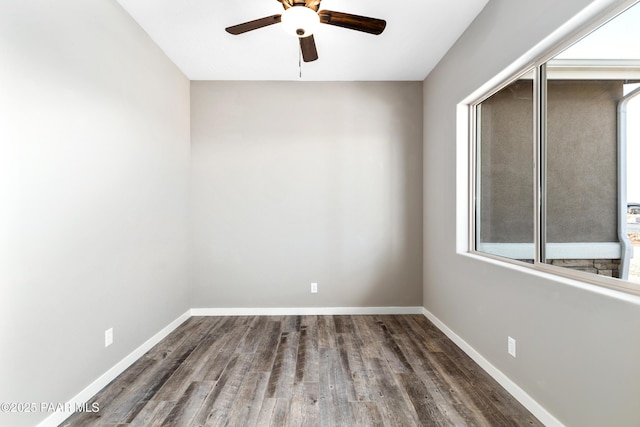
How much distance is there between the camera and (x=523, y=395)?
1894 millimetres

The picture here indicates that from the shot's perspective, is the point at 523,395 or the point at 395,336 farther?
the point at 395,336

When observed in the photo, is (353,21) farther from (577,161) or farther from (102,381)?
(102,381)

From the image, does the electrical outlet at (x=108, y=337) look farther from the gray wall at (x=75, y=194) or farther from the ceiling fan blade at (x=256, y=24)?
the ceiling fan blade at (x=256, y=24)

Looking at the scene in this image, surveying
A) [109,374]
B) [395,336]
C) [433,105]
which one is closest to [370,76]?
[433,105]

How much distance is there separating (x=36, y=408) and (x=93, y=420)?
297mm

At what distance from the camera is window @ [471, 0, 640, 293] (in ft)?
4.75

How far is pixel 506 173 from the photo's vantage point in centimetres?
232

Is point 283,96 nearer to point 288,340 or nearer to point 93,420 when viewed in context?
point 288,340

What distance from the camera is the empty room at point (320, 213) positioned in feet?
5.07

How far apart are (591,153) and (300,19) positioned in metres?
1.72

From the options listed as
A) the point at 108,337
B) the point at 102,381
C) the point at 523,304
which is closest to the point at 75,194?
the point at 108,337

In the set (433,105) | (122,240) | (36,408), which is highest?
(433,105)

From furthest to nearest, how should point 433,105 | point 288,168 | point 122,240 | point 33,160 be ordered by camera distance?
point 288,168, point 433,105, point 122,240, point 33,160

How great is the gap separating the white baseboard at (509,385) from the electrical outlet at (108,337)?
2.71 meters
